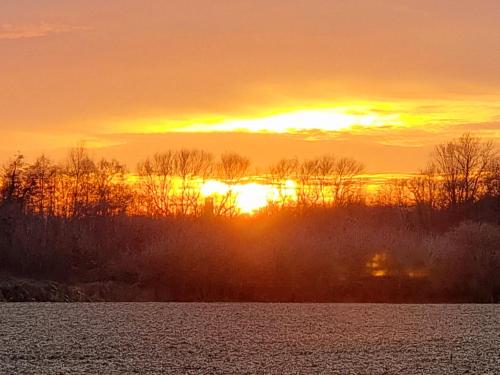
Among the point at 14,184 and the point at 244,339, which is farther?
the point at 14,184

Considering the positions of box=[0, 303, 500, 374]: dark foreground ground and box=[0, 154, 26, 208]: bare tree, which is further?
box=[0, 154, 26, 208]: bare tree

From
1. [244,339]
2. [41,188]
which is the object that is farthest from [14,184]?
[244,339]

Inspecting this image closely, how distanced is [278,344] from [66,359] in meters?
5.58

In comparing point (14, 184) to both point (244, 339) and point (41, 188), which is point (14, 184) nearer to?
point (41, 188)

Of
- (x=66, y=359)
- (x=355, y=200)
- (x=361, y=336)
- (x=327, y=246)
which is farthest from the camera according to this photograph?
(x=355, y=200)

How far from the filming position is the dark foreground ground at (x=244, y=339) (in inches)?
648

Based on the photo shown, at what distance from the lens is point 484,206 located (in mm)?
66125

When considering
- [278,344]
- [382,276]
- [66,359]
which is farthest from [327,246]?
[66,359]

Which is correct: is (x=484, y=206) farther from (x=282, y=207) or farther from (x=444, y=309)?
(x=444, y=309)

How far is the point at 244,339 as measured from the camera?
67.8ft

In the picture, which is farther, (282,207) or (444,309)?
(282,207)

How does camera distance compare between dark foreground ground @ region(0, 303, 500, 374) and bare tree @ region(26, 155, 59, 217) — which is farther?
bare tree @ region(26, 155, 59, 217)

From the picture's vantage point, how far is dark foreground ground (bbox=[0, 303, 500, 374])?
16453 millimetres

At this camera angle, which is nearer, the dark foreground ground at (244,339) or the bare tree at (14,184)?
the dark foreground ground at (244,339)
